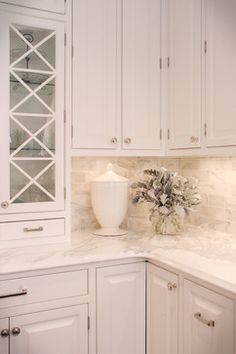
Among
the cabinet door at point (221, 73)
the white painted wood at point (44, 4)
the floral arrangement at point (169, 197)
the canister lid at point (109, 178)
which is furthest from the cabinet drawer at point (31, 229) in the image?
the white painted wood at point (44, 4)

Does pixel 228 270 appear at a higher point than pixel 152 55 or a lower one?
lower

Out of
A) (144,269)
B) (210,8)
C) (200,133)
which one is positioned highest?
(210,8)

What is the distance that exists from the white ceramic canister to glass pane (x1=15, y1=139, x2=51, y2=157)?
41cm

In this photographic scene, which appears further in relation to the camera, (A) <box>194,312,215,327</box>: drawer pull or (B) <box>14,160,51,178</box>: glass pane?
(B) <box>14,160,51,178</box>: glass pane

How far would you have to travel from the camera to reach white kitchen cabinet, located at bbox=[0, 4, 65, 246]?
1.97m

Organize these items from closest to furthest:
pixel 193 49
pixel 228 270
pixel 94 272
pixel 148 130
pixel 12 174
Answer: pixel 228 270, pixel 94 272, pixel 12 174, pixel 193 49, pixel 148 130

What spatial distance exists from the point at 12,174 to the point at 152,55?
1.11 metres

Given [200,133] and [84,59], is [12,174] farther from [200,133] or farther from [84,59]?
[200,133]

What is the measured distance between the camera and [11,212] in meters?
2.00

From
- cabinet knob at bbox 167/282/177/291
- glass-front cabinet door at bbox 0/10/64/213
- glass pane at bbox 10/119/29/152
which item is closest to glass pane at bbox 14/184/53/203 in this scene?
glass-front cabinet door at bbox 0/10/64/213

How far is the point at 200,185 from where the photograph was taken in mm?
2617

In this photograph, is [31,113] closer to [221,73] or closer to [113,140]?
[113,140]

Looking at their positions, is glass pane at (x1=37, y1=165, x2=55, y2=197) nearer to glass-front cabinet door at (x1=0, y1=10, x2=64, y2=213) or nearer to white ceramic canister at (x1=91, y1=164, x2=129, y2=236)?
glass-front cabinet door at (x1=0, y1=10, x2=64, y2=213)

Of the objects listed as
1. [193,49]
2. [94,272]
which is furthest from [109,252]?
[193,49]
